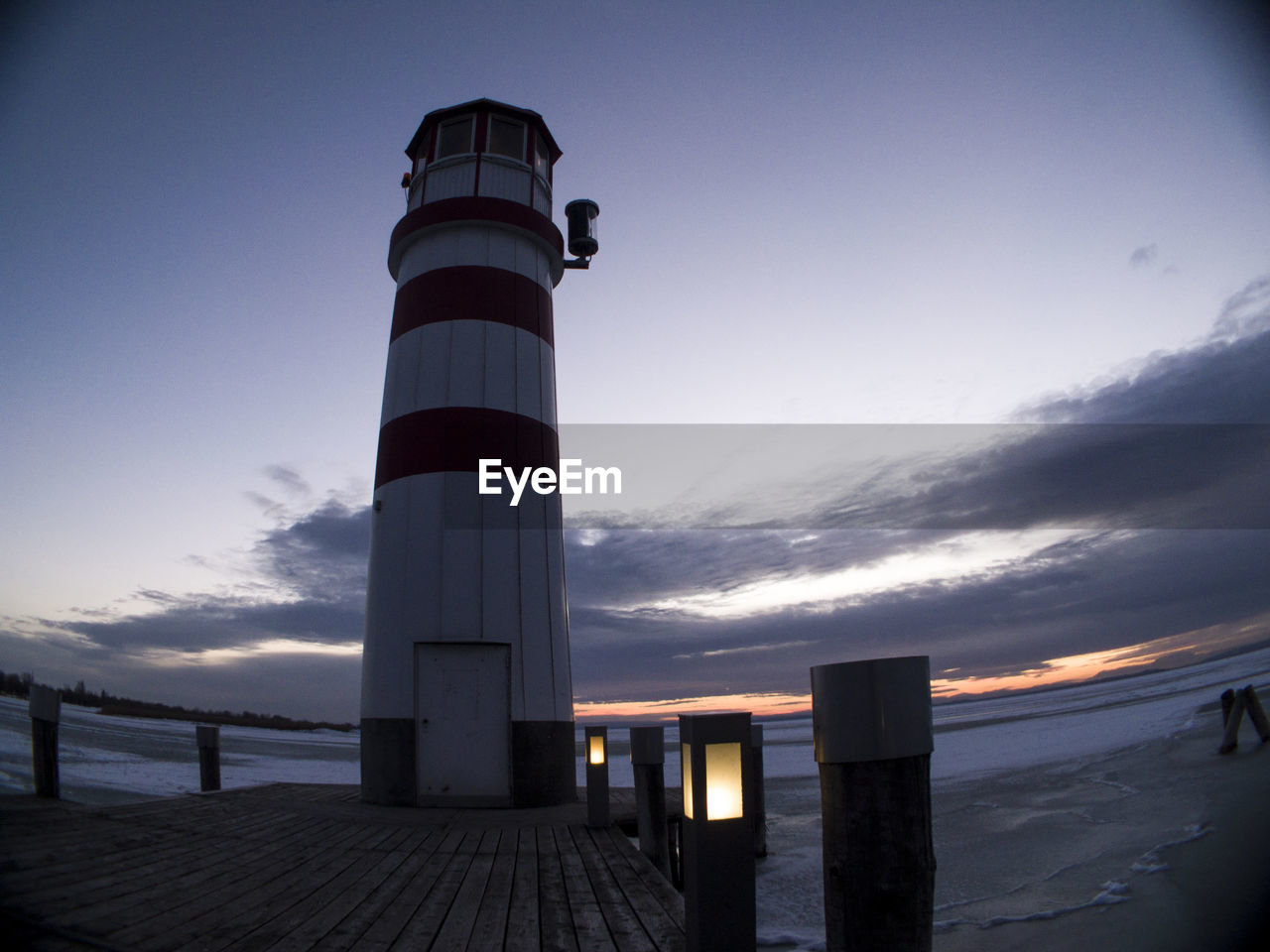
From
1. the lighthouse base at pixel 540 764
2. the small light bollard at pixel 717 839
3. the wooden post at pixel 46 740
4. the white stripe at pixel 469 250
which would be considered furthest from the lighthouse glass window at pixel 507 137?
the small light bollard at pixel 717 839

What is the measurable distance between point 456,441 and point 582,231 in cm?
515

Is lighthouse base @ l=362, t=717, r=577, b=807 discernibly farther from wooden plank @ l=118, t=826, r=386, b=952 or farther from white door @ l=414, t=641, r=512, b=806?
wooden plank @ l=118, t=826, r=386, b=952

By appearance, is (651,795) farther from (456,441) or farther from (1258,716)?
(1258,716)

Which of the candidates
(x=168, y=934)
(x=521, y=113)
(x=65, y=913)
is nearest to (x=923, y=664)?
(x=168, y=934)

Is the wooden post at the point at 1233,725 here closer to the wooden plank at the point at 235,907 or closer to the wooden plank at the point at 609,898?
the wooden plank at the point at 609,898

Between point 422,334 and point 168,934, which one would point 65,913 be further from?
point 422,334

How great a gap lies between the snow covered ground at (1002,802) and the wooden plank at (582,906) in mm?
2631

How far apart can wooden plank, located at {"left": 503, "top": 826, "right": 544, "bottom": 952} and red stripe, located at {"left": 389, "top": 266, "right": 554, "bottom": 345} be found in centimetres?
731

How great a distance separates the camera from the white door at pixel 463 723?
8.98m

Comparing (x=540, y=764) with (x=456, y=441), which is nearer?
(x=540, y=764)

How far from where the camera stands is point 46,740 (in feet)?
27.0

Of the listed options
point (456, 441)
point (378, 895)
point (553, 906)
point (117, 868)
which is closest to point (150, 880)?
point (117, 868)

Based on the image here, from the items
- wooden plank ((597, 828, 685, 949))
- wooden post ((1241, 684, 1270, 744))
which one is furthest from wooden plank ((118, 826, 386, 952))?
wooden post ((1241, 684, 1270, 744))

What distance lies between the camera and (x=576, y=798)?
9.88 meters
